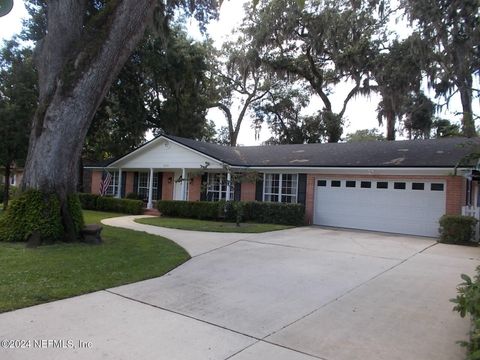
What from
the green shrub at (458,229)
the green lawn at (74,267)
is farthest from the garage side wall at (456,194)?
the green lawn at (74,267)

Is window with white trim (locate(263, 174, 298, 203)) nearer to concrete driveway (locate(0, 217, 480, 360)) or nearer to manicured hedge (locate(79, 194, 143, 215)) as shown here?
manicured hedge (locate(79, 194, 143, 215))

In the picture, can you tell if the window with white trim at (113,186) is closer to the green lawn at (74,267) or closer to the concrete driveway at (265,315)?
the green lawn at (74,267)

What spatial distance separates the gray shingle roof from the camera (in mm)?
14867

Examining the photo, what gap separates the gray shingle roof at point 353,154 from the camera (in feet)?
48.8

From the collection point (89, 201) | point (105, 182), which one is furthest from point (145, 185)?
point (89, 201)

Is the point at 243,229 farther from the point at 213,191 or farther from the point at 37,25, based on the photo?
the point at 37,25

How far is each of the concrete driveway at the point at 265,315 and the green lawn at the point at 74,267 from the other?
1.13ft

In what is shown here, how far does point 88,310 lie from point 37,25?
22.6 meters

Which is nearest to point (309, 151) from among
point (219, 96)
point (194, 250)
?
point (194, 250)

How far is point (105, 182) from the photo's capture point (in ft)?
78.9

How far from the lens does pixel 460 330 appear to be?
4.73 m

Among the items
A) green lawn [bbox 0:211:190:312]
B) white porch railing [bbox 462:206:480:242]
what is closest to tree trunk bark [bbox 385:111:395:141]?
white porch railing [bbox 462:206:480:242]

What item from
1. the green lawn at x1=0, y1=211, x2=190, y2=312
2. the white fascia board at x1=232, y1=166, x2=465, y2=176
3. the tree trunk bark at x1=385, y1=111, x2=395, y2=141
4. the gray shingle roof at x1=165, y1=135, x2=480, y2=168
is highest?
the tree trunk bark at x1=385, y1=111, x2=395, y2=141

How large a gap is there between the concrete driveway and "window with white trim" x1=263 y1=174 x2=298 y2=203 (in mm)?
9173
